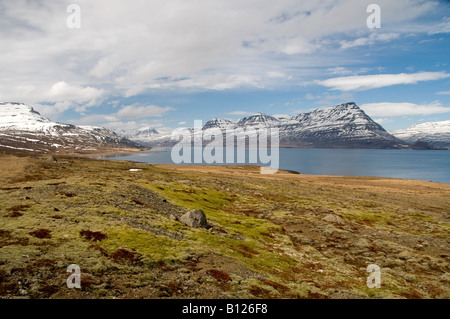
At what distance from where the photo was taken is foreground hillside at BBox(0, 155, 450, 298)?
731 inches

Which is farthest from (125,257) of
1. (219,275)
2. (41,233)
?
(41,233)

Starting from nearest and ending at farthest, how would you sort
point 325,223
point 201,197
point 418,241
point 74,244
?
point 74,244 < point 418,241 < point 325,223 < point 201,197

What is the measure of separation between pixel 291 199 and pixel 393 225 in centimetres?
2518

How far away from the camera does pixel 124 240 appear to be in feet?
83.3

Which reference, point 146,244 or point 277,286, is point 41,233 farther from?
point 277,286

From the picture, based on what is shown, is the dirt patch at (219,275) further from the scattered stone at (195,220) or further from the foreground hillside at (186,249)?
the scattered stone at (195,220)

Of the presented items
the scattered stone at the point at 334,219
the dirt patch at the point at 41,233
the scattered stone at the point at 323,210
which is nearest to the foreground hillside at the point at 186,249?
the dirt patch at the point at 41,233

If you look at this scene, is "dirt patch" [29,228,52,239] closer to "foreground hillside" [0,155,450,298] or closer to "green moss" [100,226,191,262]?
"foreground hillside" [0,155,450,298]

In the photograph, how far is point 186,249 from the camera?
87.3ft

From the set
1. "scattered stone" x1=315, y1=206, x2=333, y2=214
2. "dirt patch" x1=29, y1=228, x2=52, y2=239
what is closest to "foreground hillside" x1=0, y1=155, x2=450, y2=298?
"dirt patch" x1=29, y1=228, x2=52, y2=239

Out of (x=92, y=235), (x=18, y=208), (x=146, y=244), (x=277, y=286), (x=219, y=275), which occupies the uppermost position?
(x=18, y=208)

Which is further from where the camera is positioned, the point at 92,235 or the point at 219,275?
the point at 92,235
